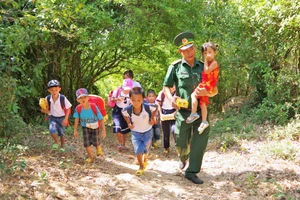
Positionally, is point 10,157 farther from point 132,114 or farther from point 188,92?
point 188,92

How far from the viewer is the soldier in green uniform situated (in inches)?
195

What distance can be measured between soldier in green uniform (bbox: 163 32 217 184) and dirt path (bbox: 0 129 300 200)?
444 millimetres

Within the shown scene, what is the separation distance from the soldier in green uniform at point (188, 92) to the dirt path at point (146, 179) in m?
0.44

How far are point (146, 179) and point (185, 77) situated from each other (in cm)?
175

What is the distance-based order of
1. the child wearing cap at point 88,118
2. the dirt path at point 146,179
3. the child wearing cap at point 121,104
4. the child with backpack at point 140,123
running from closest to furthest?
the dirt path at point 146,179 → the child with backpack at point 140,123 → the child wearing cap at point 88,118 → the child wearing cap at point 121,104

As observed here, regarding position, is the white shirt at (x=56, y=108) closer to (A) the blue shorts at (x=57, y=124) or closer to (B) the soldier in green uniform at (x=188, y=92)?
(A) the blue shorts at (x=57, y=124)

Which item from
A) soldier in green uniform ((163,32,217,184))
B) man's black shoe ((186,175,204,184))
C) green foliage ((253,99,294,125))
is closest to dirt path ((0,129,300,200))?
man's black shoe ((186,175,204,184))

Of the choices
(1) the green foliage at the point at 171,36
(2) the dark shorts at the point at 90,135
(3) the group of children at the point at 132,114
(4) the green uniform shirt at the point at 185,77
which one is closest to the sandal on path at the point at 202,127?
(3) the group of children at the point at 132,114

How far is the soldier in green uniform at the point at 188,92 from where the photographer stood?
4.96 m

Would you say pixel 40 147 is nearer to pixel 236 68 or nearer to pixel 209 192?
pixel 209 192

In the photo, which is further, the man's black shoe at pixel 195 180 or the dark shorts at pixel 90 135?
the dark shorts at pixel 90 135

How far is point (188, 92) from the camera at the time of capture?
197 inches

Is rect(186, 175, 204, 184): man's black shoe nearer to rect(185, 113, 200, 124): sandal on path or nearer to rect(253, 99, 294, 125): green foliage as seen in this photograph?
rect(185, 113, 200, 124): sandal on path

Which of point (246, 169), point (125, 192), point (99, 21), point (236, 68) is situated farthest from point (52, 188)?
point (236, 68)
